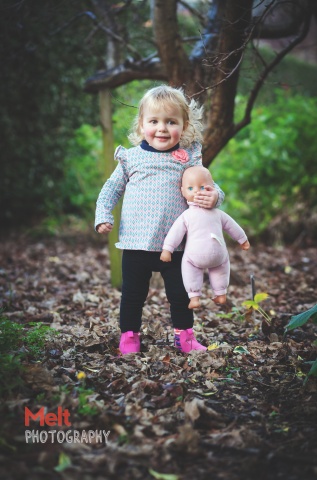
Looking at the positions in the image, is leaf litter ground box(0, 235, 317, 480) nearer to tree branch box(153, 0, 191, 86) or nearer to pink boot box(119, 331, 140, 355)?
pink boot box(119, 331, 140, 355)

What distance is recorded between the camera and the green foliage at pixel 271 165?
21.8 ft

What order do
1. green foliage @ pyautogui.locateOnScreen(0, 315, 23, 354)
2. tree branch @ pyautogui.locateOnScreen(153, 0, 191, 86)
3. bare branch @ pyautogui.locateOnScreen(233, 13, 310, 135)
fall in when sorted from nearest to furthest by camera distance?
green foliage @ pyautogui.locateOnScreen(0, 315, 23, 354) < bare branch @ pyautogui.locateOnScreen(233, 13, 310, 135) < tree branch @ pyautogui.locateOnScreen(153, 0, 191, 86)

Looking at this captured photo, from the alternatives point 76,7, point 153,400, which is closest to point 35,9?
point 76,7

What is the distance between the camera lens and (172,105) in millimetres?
2758

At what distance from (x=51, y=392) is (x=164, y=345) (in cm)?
110

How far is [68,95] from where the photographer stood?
8.15m

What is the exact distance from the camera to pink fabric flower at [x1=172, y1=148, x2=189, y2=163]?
2863 mm

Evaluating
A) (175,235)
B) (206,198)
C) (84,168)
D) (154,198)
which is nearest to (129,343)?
(175,235)

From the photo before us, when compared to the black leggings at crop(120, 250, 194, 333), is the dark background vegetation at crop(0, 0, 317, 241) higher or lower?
higher

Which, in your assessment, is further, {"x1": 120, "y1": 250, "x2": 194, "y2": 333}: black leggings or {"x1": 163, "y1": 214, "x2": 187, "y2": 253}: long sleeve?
{"x1": 120, "y1": 250, "x2": 194, "y2": 333}: black leggings

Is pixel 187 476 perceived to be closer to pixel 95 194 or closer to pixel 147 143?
pixel 147 143

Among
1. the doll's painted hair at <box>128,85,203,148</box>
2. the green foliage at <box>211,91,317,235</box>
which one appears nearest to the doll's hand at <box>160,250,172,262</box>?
the doll's painted hair at <box>128,85,203,148</box>

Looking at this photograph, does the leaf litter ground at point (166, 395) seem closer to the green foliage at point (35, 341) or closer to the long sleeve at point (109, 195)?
the green foliage at point (35, 341)

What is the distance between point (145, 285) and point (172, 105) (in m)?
1.11
